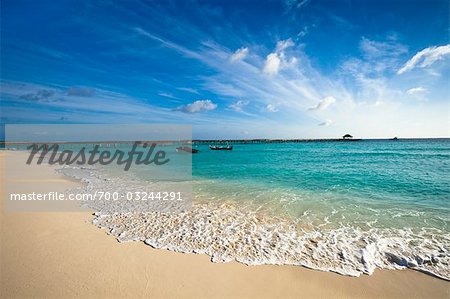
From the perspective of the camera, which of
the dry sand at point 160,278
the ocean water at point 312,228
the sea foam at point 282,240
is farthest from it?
the ocean water at point 312,228

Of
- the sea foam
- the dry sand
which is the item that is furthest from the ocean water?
the dry sand

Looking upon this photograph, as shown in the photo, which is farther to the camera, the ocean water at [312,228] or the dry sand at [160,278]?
the ocean water at [312,228]

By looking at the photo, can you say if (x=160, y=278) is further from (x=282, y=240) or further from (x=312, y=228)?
(x=312, y=228)

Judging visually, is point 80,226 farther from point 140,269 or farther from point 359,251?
point 359,251

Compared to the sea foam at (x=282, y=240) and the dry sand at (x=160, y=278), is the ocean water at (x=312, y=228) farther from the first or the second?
the dry sand at (x=160, y=278)

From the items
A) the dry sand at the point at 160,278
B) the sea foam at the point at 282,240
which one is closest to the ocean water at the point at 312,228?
the sea foam at the point at 282,240

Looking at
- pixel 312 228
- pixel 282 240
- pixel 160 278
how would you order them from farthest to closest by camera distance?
pixel 312 228 → pixel 282 240 → pixel 160 278

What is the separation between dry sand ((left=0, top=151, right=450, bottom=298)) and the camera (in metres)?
4.05

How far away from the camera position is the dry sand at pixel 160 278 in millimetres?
4055

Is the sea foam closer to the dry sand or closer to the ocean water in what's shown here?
the ocean water

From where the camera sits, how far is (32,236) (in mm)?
6102

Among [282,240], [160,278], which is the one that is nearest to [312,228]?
[282,240]

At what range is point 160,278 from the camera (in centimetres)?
439

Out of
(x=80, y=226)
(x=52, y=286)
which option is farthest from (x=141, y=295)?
(x=80, y=226)
